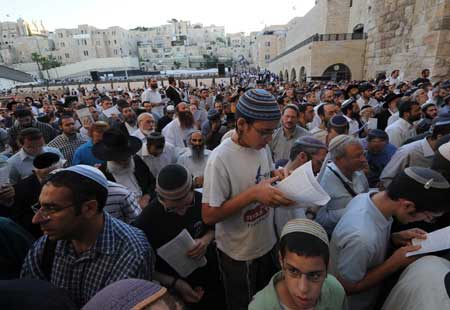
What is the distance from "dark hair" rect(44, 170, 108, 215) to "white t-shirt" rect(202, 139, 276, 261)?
0.69m

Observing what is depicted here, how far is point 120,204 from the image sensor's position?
2.35 meters

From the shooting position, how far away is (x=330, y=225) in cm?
239

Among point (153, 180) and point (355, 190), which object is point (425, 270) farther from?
point (153, 180)

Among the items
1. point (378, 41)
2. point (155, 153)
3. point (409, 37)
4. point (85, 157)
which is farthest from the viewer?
point (378, 41)

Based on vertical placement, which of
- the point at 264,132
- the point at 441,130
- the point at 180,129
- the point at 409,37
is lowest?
the point at 180,129

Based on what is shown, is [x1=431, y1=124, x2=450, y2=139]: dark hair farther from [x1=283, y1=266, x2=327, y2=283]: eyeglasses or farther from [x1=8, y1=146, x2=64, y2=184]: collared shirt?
[x1=8, y1=146, x2=64, y2=184]: collared shirt

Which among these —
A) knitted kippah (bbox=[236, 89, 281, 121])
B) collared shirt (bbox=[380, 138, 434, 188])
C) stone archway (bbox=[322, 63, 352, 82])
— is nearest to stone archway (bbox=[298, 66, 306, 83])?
stone archway (bbox=[322, 63, 352, 82])

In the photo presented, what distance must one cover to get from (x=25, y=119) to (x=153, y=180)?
3679 mm

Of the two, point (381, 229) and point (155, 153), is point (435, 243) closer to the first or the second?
point (381, 229)

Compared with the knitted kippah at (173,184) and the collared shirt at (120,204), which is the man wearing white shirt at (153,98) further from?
the knitted kippah at (173,184)

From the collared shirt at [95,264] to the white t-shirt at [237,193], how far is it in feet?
1.84

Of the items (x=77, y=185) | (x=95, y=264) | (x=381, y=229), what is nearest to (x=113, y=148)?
(x=77, y=185)

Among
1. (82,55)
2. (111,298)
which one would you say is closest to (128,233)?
(111,298)

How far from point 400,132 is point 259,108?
12.7ft
